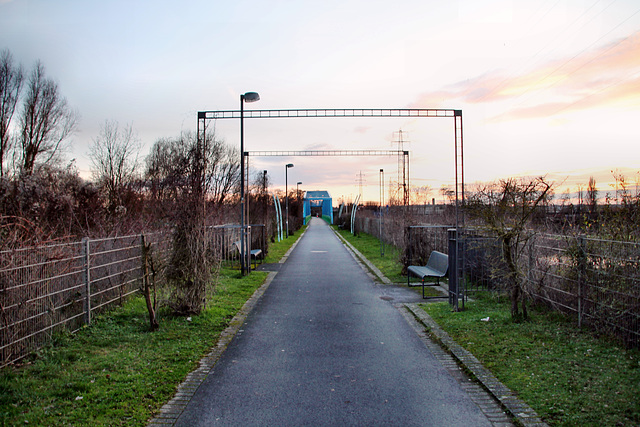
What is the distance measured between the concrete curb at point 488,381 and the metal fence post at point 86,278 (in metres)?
5.51

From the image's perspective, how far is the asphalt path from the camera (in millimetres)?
3951

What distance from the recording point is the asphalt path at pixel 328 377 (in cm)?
395

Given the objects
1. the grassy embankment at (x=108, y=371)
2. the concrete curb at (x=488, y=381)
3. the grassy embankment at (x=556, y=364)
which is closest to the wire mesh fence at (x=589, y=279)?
the grassy embankment at (x=556, y=364)

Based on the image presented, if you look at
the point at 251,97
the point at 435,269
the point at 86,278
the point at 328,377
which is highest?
the point at 251,97

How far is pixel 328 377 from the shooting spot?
4.91 m

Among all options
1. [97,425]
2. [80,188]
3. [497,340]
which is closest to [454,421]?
[497,340]

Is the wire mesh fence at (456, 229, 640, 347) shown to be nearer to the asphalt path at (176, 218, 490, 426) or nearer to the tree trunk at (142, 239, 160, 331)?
the asphalt path at (176, 218, 490, 426)

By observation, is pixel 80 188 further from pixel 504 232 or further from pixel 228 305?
pixel 504 232

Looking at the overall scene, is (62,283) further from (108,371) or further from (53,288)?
(108,371)

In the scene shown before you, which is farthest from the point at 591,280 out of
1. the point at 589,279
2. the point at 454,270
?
the point at 454,270

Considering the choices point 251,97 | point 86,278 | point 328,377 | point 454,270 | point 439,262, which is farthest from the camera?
point 251,97

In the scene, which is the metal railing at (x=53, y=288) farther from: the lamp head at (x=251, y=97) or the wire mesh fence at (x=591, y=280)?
the wire mesh fence at (x=591, y=280)

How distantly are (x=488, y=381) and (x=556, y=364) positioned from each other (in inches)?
38.4

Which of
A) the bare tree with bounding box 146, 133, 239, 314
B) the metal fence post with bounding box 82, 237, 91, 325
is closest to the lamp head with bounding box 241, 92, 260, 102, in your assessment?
the bare tree with bounding box 146, 133, 239, 314
